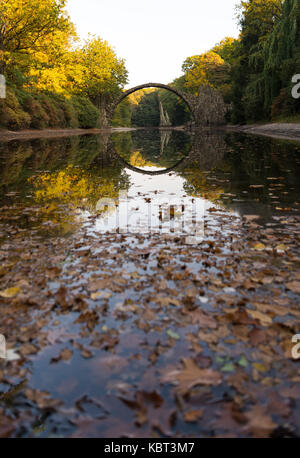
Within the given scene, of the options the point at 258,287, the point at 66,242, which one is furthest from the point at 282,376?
the point at 66,242

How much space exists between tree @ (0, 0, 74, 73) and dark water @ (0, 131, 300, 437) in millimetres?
13736

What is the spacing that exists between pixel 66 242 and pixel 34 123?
25.6 meters

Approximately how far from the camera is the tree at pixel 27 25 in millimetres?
19359

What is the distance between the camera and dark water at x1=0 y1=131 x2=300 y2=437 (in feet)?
5.83

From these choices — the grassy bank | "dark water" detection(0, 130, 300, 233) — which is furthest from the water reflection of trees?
the grassy bank

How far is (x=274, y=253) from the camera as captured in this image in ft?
10.9

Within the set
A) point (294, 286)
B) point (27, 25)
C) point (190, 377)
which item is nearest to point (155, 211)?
point (294, 286)

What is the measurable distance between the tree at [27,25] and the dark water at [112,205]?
45.1 ft

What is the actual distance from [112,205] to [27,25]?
64.8ft

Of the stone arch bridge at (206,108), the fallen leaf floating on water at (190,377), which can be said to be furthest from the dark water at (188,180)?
the stone arch bridge at (206,108)

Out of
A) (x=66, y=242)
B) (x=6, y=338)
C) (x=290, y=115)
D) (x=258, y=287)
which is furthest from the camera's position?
(x=290, y=115)

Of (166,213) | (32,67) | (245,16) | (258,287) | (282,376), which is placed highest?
(245,16)

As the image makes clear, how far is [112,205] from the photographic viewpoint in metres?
5.43
